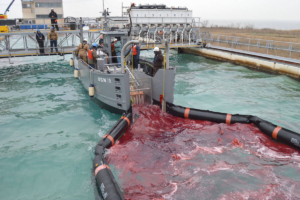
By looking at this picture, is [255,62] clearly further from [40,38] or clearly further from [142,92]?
[40,38]

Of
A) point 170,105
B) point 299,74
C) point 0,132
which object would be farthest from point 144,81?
point 299,74

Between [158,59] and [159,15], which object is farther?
[159,15]

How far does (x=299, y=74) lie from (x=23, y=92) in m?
17.4

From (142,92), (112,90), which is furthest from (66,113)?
(142,92)

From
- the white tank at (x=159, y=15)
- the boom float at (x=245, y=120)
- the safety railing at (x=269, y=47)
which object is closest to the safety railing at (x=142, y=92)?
the boom float at (x=245, y=120)

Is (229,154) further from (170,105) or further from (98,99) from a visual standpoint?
(98,99)

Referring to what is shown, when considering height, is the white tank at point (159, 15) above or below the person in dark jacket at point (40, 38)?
above

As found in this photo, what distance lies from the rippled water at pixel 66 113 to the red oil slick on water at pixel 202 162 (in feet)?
4.22

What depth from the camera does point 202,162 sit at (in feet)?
22.3

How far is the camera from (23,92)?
1443 cm

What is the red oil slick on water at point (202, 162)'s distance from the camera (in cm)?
569

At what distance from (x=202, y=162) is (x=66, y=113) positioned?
22.5ft

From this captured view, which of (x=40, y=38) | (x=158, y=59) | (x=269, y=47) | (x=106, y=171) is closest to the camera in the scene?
(x=106, y=171)

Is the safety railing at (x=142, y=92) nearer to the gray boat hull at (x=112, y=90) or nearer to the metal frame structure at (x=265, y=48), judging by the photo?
the gray boat hull at (x=112, y=90)
